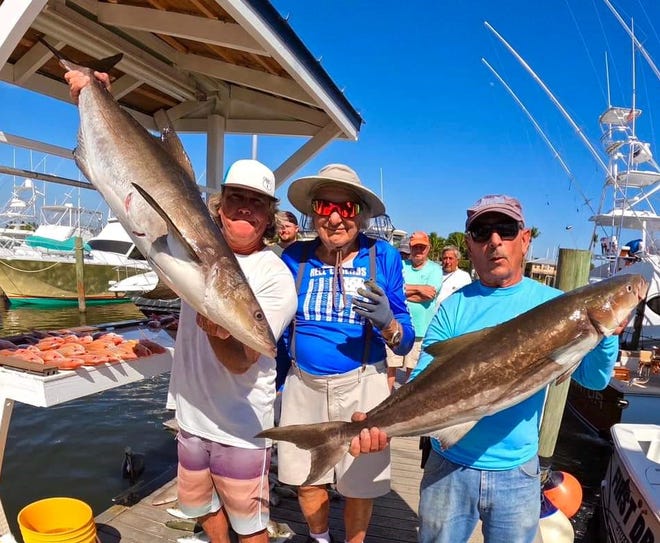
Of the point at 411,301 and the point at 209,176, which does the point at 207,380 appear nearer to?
the point at 209,176

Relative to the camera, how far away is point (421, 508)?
7.65ft

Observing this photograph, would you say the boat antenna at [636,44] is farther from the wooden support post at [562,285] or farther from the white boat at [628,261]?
the wooden support post at [562,285]

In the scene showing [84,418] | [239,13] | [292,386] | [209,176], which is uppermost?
[239,13]

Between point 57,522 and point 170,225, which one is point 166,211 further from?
point 57,522

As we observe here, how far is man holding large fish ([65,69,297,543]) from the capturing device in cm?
Answer: 236

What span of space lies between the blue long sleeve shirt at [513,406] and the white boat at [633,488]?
7.11ft

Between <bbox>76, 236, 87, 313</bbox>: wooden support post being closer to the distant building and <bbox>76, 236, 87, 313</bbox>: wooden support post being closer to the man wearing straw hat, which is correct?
the man wearing straw hat

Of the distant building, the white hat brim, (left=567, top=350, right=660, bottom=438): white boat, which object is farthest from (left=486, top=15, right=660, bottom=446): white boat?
the distant building

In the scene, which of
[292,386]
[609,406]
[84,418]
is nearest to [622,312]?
[292,386]

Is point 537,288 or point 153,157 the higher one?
point 153,157

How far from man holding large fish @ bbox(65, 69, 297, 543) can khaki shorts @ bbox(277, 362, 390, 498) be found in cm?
35

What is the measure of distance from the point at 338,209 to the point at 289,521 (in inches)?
111

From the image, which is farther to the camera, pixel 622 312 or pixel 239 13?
pixel 239 13

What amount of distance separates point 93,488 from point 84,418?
323 cm
